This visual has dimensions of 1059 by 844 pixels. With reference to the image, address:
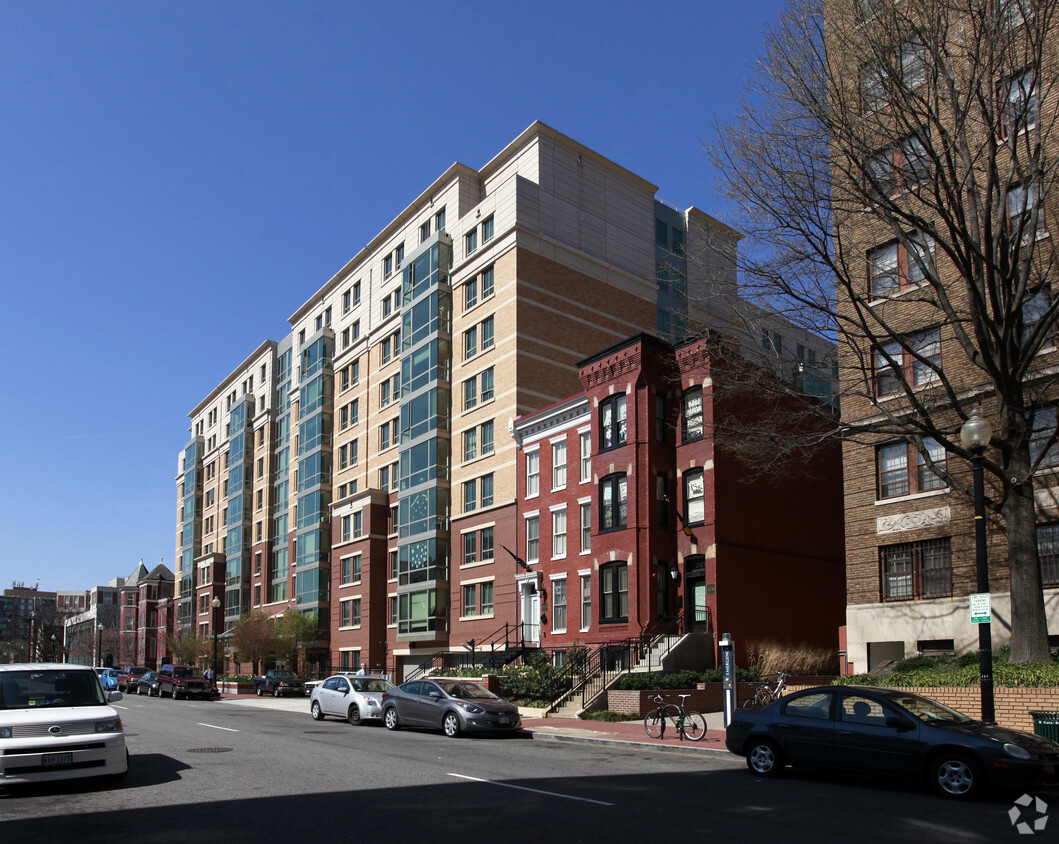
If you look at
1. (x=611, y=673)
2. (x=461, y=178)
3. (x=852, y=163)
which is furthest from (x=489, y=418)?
(x=852, y=163)

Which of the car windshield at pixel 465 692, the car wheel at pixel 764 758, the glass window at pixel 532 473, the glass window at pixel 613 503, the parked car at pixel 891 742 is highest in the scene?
the glass window at pixel 532 473

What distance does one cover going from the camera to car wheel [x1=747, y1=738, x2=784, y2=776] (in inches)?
562

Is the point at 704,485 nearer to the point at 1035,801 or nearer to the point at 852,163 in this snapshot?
the point at 852,163

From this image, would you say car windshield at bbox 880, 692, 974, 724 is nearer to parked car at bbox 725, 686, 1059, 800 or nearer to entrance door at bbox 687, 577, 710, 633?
parked car at bbox 725, 686, 1059, 800

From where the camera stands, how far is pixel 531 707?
28094 mm

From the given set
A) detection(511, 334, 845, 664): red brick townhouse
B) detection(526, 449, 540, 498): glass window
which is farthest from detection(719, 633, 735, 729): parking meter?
detection(526, 449, 540, 498): glass window

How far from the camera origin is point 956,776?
40.0ft

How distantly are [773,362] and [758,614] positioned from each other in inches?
480

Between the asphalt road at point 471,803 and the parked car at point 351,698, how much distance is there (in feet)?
27.8

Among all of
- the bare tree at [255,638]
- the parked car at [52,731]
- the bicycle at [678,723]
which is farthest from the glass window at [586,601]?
the bare tree at [255,638]

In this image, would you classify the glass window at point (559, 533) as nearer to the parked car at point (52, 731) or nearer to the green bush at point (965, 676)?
the green bush at point (965, 676)

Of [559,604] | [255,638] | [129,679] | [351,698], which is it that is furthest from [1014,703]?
[255,638]

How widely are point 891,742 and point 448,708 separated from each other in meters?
12.2

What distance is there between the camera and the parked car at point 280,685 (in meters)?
48.7
